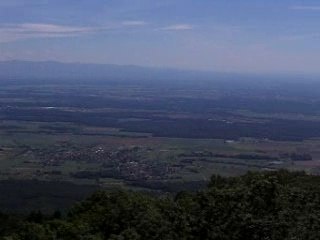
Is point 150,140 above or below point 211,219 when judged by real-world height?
below

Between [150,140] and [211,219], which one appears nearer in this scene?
[211,219]

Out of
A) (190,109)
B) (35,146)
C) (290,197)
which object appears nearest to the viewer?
(290,197)

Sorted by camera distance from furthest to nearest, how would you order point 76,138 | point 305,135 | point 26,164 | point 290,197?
point 305,135 < point 76,138 < point 26,164 < point 290,197

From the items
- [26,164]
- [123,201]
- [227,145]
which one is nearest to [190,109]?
[227,145]

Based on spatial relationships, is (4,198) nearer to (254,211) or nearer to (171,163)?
(171,163)

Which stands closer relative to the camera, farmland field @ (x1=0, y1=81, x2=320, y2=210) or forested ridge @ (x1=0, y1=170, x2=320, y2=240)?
forested ridge @ (x1=0, y1=170, x2=320, y2=240)

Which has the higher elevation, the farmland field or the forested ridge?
the forested ridge

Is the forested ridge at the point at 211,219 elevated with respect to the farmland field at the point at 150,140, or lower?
elevated

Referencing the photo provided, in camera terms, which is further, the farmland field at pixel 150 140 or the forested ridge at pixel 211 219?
the farmland field at pixel 150 140
